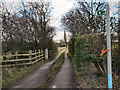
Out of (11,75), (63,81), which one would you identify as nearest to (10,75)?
(11,75)

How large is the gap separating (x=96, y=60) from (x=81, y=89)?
129 cm

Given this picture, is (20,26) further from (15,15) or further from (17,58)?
(17,58)

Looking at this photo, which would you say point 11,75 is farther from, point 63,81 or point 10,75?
point 63,81

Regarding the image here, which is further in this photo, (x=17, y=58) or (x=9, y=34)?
(x=9, y=34)

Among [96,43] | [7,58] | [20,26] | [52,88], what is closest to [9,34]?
[20,26]

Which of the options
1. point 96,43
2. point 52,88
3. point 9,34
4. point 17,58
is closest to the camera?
point 52,88

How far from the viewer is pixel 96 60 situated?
3.07 m

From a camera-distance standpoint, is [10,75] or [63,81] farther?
[10,75]

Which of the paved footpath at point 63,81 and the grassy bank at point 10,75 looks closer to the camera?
the paved footpath at point 63,81

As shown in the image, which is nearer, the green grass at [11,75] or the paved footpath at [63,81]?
the paved footpath at [63,81]

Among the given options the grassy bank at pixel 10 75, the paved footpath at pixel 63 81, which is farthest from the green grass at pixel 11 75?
the paved footpath at pixel 63 81

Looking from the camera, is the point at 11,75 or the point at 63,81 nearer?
the point at 63,81

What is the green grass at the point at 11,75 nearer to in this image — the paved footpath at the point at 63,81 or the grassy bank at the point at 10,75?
the grassy bank at the point at 10,75

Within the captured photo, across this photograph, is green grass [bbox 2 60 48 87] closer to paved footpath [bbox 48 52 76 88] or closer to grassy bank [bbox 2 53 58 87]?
grassy bank [bbox 2 53 58 87]
